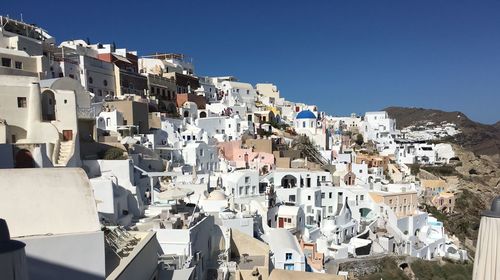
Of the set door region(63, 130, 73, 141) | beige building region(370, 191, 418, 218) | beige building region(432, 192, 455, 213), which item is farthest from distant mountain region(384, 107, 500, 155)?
door region(63, 130, 73, 141)

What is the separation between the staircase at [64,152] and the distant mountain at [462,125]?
9598 cm

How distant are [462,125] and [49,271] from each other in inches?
5189

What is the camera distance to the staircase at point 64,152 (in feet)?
52.2

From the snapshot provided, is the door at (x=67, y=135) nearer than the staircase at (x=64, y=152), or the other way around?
the staircase at (x=64, y=152)

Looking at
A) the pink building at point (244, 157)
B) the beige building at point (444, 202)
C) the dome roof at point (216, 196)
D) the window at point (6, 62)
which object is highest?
the window at point (6, 62)

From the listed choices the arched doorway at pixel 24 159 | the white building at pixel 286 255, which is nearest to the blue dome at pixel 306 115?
the white building at pixel 286 255

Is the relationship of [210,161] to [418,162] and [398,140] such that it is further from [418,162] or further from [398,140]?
[398,140]

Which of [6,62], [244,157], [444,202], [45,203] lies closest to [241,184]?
[244,157]

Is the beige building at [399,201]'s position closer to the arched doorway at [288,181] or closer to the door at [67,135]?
the arched doorway at [288,181]

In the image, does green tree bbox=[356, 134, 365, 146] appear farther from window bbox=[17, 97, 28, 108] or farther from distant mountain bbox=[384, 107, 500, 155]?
window bbox=[17, 97, 28, 108]

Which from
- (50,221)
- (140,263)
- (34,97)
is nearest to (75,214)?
(50,221)

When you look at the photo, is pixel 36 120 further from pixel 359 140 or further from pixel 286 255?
pixel 359 140

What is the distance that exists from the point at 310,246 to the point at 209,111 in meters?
24.1

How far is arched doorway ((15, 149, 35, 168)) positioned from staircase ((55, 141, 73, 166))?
224 cm
